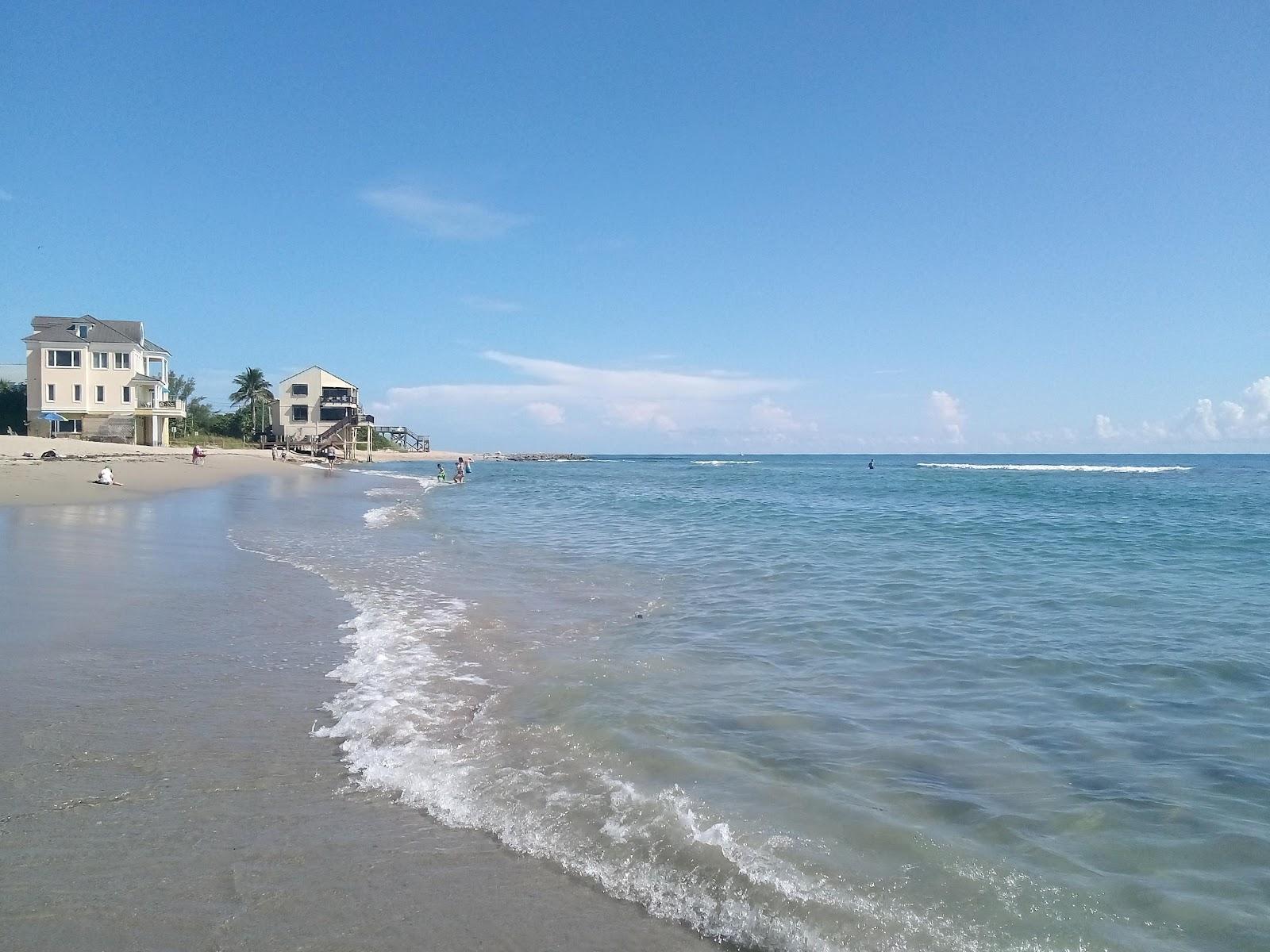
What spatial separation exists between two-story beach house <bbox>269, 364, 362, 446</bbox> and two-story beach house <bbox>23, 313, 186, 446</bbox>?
24.8 m

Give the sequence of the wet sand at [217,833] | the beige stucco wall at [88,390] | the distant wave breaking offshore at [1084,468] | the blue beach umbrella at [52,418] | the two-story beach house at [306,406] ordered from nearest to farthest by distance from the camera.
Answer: the wet sand at [217,833] → the blue beach umbrella at [52,418] → the beige stucco wall at [88,390] → the two-story beach house at [306,406] → the distant wave breaking offshore at [1084,468]

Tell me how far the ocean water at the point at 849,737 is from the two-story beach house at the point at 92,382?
4520 cm

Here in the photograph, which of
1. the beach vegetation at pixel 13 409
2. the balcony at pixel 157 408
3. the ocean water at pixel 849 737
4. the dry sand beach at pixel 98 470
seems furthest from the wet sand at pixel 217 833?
the beach vegetation at pixel 13 409

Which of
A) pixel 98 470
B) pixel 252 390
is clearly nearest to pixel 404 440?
pixel 252 390

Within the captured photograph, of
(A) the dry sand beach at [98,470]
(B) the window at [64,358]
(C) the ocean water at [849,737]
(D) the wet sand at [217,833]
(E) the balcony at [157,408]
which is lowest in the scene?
(C) the ocean water at [849,737]

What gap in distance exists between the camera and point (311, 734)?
17.7ft

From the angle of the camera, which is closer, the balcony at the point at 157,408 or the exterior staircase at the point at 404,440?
the balcony at the point at 157,408

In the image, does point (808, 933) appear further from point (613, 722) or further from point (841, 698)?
point (841, 698)

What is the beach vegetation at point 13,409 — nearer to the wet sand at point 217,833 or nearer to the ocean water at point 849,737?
the ocean water at point 849,737

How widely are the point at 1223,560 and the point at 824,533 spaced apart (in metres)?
8.48

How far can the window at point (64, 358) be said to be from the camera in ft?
153

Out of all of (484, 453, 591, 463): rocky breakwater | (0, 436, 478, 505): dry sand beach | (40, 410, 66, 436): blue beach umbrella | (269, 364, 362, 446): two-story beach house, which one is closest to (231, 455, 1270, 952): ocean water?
(0, 436, 478, 505): dry sand beach

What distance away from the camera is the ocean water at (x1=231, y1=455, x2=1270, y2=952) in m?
3.71

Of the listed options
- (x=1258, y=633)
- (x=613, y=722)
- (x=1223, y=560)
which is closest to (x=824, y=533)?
(x=1223, y=560)
